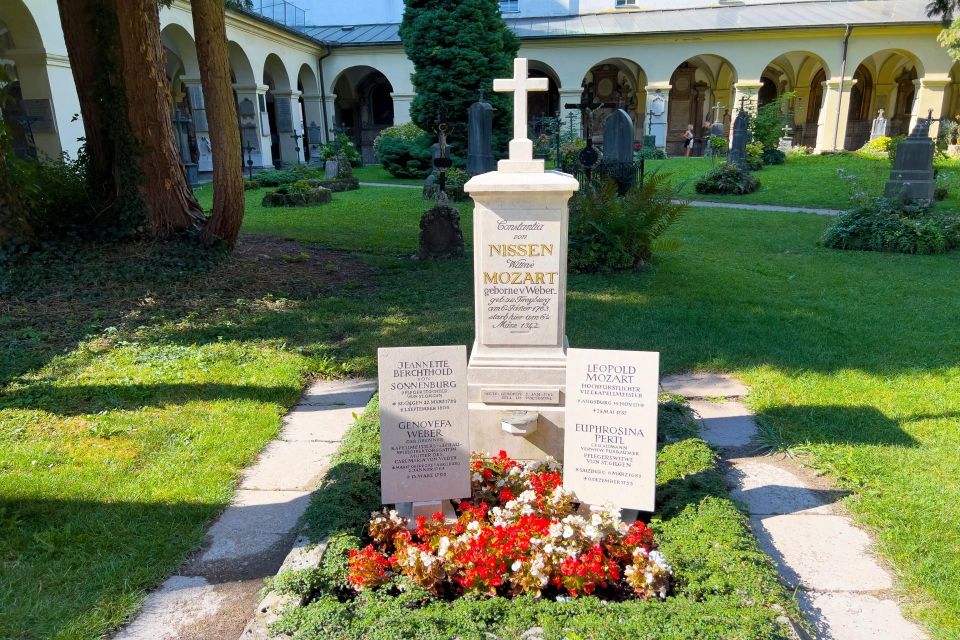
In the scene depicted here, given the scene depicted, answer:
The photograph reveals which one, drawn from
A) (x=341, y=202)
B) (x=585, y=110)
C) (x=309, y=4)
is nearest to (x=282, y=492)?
(x=585, y=110)

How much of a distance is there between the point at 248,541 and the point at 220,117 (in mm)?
5493

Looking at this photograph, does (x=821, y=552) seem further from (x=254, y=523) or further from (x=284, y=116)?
(x=284, y=116)

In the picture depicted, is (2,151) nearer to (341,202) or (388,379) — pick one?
(388,379)

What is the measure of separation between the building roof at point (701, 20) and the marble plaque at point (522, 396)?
22.0 meters

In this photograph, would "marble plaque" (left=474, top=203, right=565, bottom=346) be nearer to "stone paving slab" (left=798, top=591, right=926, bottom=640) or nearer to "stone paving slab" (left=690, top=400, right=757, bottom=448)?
"stone paving slab" (left=690, top=400, right=757, bottom=448)

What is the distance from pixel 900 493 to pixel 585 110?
26.1 feet

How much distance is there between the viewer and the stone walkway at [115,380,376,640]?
247 centimetres

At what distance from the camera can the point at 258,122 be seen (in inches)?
813

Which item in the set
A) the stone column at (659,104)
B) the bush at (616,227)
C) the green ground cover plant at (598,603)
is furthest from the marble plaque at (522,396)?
the stone column at (659,104)

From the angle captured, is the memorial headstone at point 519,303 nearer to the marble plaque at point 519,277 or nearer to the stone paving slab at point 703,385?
the marble plaque at point 519,277

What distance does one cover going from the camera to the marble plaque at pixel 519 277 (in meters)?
3.28

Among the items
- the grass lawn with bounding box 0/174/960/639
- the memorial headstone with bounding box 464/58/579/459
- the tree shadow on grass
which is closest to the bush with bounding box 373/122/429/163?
the grass lawn with bounding box 0/174/960/639

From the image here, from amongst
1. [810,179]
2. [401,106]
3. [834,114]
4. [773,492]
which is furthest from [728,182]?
[401,106]

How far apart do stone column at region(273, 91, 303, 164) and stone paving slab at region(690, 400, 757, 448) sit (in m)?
21.6
